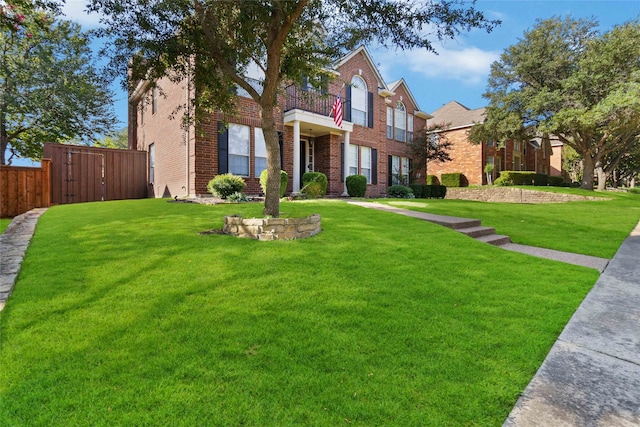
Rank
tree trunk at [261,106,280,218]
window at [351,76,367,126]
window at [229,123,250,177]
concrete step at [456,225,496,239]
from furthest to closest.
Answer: window at [351,76,367,126]
window at [229,123,250,177]
concrete step at [456,225,496,239]
tree trunk at [261,106,280,218]

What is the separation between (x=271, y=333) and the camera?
267 centimetres

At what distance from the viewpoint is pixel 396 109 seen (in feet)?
67.1

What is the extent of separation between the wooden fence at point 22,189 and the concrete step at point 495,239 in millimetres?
12004

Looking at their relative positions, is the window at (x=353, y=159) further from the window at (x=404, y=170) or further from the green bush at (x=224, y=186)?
the green bush at (x=224, y=186)

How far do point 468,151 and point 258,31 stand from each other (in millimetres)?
24845

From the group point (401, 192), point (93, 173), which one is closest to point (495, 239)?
point (401, 192)

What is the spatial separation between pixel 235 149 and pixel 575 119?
18584 millimetres

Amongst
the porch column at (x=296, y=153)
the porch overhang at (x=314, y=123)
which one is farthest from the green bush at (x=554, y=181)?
the porch column at (x=296, y=153)

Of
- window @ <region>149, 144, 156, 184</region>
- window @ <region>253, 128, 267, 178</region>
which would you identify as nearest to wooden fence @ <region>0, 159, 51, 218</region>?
window @ <region>149, 144, 156, 184</region>

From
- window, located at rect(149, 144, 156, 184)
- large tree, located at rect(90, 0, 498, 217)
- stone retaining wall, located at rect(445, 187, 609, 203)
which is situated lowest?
stone retaining wall, located at rect(445, 187, 609, 203)

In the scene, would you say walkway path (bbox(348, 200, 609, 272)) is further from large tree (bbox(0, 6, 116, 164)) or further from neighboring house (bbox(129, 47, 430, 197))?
large tree (bbox(0, 6, 116, 164))

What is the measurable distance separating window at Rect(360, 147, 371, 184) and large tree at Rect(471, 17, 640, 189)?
34.1ft

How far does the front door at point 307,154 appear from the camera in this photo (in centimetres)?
1648

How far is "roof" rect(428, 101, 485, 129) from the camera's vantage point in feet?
89.4
